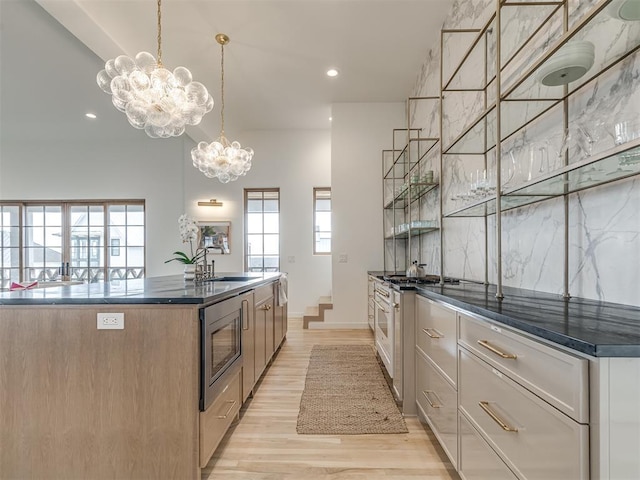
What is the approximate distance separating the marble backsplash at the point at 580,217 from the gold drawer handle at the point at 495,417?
0.69 meters

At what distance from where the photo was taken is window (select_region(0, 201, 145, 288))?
6.54 m

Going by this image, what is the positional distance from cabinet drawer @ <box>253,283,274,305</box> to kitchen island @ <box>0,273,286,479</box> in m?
1.07

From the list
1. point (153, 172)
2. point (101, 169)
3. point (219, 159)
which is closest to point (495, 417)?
point (219, 159)

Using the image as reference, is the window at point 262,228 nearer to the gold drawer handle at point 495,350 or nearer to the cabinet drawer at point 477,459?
the cabinet drawer at point 477,459

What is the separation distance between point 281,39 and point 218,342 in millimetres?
3278

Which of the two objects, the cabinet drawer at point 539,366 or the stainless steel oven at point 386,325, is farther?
the stainless steel oven at point 386,325

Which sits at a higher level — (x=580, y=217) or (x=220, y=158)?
(x=220, y=158)

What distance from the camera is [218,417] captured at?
1640 millimetres

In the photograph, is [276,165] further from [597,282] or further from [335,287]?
[597,282]

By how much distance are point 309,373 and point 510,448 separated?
2.16 m

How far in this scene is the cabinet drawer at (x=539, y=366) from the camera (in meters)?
0.74

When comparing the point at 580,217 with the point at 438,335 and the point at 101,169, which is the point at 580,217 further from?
the point at 101,169

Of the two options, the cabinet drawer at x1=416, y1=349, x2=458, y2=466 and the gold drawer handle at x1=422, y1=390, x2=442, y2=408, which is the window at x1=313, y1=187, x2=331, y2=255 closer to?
the cabinet drawer at x1=416, y1=349, x2=458, y2=466

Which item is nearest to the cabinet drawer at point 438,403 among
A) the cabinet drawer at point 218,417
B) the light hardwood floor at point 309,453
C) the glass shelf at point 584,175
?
the light hardwood floor at point 309,453
